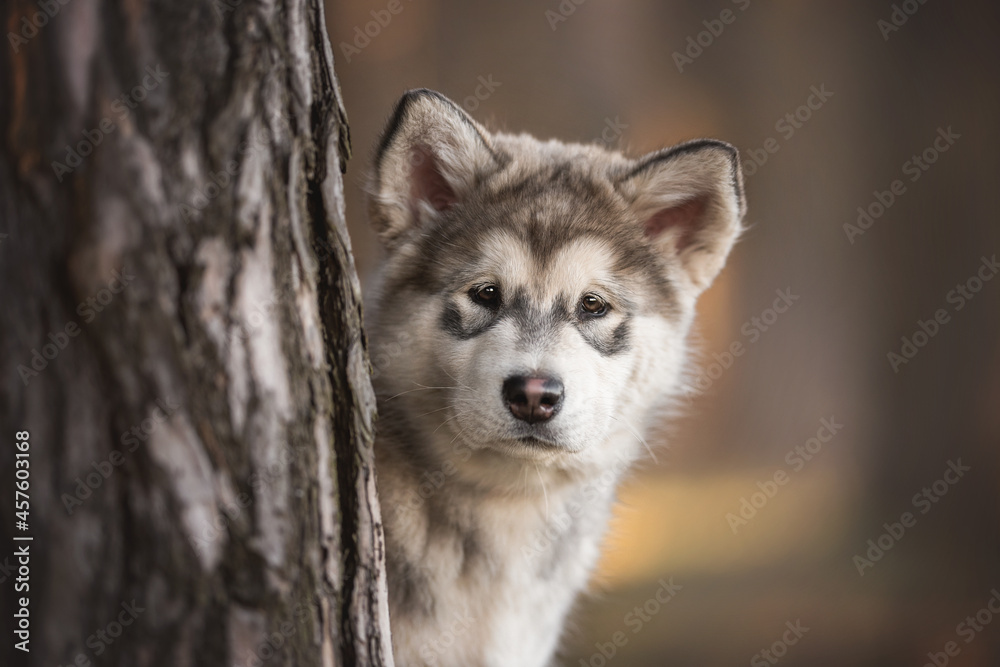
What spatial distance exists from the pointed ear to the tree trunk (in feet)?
4.75

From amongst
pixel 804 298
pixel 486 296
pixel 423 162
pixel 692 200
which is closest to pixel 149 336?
Result: pixel 486 296

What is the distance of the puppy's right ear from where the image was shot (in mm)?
2553

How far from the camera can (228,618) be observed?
1502 mm

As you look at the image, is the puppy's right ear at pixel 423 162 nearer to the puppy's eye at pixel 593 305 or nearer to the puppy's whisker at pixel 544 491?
the puppy's eye at pixel 593 305

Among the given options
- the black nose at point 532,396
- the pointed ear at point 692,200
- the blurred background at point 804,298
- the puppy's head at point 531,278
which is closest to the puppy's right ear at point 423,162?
the puppy's head at point 531,278

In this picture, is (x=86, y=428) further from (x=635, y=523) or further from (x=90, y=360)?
(x=635, y=523)

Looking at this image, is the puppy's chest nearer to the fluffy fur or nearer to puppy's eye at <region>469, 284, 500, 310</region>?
the fluffy fur

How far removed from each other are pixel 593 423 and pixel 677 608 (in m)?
2.88

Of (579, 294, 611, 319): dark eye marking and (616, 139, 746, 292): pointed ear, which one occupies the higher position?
(616, 139, 746, 292): pointed ear

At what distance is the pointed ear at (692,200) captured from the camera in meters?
2.65

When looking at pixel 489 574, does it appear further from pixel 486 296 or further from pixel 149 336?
pixel 149 336

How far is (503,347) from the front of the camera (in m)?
2.36

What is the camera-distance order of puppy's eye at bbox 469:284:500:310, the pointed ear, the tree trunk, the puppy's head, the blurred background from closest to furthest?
the tree trunk < the puppy's head < puppy's eye at bbox 469:284:500:310 < the pointed ear < the blurred background

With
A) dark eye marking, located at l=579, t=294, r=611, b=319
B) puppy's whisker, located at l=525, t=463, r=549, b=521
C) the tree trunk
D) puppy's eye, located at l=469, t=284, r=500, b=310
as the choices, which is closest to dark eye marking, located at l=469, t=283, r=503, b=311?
puppy's eye, located at l=469, t=284, r=500, b=310
